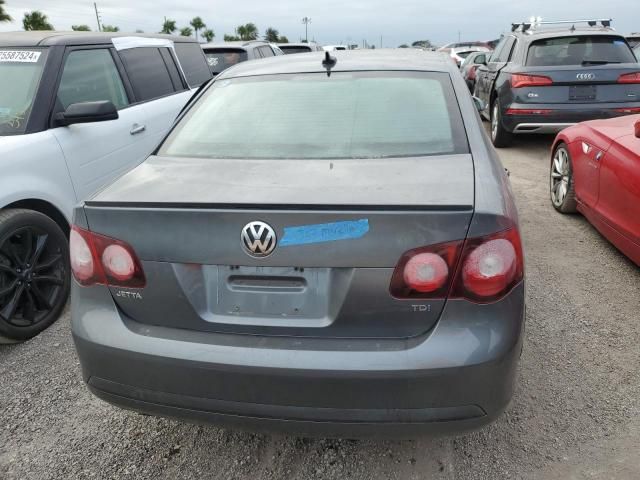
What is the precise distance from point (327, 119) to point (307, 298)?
3.60 ft

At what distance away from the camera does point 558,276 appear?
4.07 meters

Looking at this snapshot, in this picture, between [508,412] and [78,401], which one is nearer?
[508,412]

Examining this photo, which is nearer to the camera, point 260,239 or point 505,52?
point 260,239

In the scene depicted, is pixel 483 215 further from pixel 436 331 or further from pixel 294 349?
pixel 294 349

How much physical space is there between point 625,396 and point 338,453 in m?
1.48

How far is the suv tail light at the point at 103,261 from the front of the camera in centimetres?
197

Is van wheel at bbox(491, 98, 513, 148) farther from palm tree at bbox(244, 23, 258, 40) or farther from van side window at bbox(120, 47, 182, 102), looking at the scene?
palm tree at bbox(244, 23, 258, 40)

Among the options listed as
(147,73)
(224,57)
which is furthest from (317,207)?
(224,57)

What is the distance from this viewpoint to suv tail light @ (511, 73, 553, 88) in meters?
7.37

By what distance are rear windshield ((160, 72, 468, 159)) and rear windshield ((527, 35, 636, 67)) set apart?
5482 millimetres

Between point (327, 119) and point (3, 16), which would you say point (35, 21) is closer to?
point (3, 16)

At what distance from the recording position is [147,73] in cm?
512

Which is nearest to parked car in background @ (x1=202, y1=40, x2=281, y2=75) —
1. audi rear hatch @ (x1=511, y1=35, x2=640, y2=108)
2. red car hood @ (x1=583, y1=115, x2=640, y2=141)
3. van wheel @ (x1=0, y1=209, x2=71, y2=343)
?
audi rear hatch @ (x1=511, y1=35, x2=640, y2=108)

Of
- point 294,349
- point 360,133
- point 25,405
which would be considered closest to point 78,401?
point 25,405
